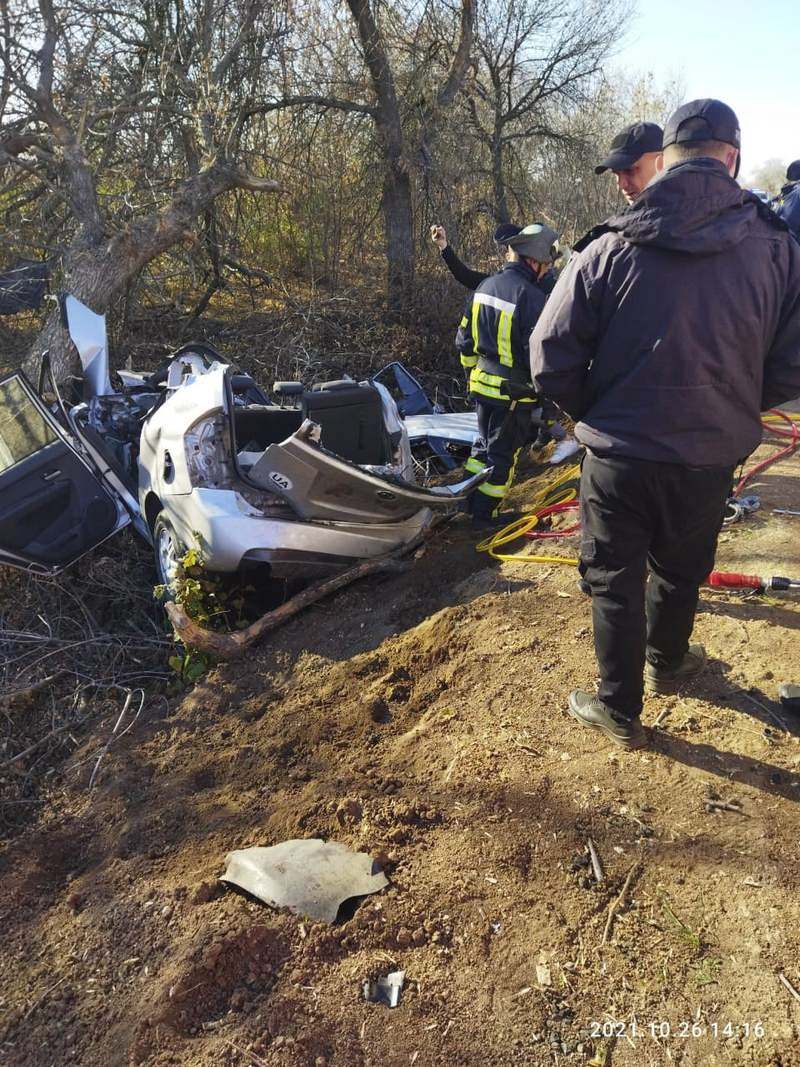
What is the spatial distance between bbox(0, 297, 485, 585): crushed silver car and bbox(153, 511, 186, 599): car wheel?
1 centimetres

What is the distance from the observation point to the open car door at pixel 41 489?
4.48 metres

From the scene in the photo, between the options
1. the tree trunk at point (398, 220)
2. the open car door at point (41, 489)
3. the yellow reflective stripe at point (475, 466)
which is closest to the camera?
the open car door at point (41, 489)

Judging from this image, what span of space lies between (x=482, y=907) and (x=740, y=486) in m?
3.36

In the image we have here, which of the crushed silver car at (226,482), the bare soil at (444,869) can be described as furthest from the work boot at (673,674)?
the crushed silver car at (226,482)

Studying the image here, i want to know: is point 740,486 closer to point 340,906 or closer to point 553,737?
point 553,737

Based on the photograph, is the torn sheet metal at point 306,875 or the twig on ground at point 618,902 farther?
the torn sheet metal at point 306,875

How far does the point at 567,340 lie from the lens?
239cm

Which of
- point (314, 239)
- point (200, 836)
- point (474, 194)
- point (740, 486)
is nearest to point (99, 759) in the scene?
point (200, 836)

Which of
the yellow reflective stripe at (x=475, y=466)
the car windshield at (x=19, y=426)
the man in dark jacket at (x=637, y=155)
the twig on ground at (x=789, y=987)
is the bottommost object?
the twig on ground at (x=789, y=987)

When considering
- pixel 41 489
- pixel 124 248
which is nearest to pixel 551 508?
pixel 41 489

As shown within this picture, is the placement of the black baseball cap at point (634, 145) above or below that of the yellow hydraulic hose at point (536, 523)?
above

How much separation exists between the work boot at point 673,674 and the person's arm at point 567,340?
1.13 metres

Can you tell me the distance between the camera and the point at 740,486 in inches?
185

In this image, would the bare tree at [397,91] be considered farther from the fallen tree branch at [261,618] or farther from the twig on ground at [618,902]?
the twig on ground at [618,902]
